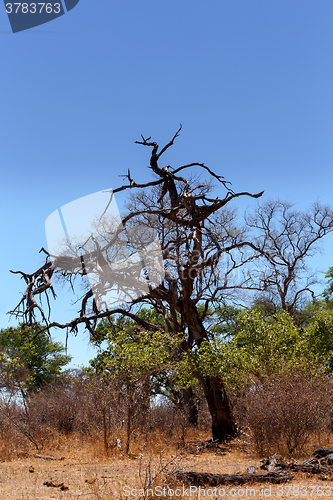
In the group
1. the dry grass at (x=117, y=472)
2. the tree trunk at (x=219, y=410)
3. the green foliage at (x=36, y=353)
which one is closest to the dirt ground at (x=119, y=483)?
the dry grass at (x=117, y=472)

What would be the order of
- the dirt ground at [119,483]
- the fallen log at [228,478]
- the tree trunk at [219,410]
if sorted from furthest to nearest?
the tree trunk at [219,410] < the fallen log at [228,478] < the dirt ground at [119,483]

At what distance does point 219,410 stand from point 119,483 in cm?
791

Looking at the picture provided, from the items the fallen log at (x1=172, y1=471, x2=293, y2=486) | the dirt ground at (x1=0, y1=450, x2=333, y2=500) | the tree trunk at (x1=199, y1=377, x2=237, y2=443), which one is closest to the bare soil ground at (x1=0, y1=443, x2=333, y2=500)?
the dirt ground at (x1=0, y1=450, x2=333, y2=500)

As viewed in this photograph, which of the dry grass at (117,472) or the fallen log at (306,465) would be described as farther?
the fallen log at (306,465)

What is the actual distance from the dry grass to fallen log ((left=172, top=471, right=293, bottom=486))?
0.16 m

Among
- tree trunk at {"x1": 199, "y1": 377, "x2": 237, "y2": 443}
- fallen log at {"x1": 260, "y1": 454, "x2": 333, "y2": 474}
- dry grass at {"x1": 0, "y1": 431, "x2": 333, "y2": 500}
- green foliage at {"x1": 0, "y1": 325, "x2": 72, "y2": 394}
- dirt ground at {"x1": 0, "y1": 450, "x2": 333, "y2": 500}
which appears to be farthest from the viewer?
green foliage at {"x1": 0, "y1": 325, "x2": 72, "y2": 394}

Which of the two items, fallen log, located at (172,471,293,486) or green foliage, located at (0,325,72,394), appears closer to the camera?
fallen log, located at (172,471,293,486)

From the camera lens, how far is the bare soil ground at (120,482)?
5.83 metres

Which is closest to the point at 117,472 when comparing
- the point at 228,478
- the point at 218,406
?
the point at 228,478

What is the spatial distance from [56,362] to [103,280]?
52.9 feet

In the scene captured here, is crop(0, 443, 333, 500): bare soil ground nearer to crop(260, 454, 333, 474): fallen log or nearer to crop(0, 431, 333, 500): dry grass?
crop(0, 431, 333, 500): dry grass

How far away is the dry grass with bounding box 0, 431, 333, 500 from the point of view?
6090mm

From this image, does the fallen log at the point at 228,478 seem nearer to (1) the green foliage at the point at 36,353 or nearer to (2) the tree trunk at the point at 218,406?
(2) the tree trunk at the point at 218,406

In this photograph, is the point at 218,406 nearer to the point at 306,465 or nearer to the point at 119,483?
the point at 306,465
